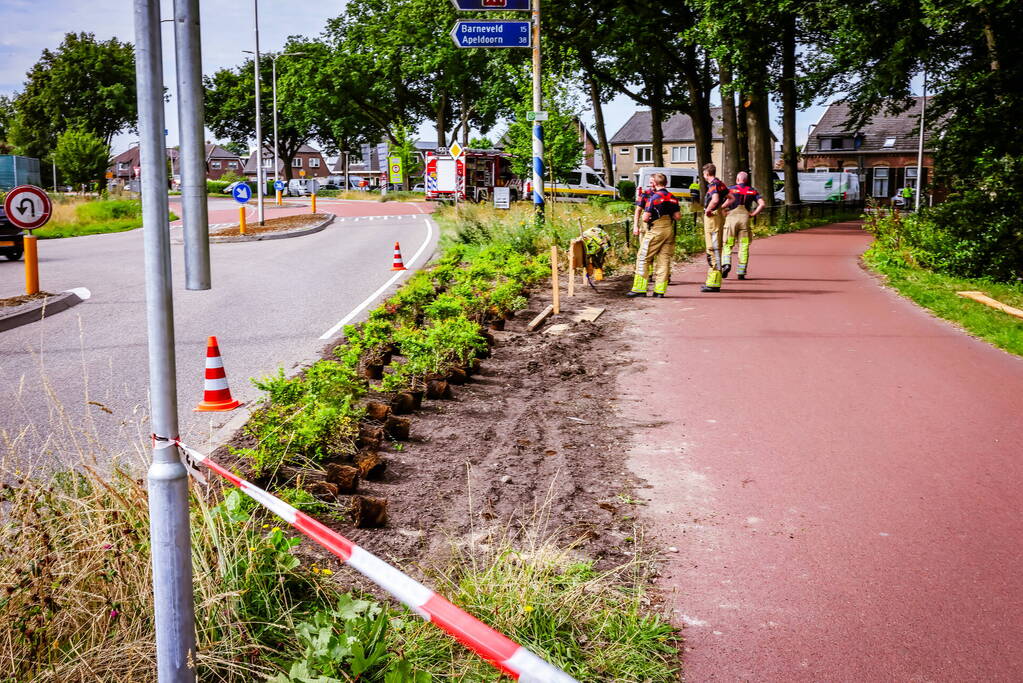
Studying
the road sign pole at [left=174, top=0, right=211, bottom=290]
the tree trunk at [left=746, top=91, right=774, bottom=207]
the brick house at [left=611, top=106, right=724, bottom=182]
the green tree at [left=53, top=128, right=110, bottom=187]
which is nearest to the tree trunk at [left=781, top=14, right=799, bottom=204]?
the tree trunk at [left=746, top=91, right=774, bottom=207]

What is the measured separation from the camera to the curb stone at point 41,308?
1195 cm

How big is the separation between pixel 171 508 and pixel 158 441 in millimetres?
195

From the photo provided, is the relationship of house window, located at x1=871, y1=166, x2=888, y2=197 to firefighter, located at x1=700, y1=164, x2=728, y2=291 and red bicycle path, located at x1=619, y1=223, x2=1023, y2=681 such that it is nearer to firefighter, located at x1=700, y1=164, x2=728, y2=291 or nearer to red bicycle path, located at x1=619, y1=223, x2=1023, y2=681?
firefighter, located at x1=700, y1=164, x2=728, y2=291

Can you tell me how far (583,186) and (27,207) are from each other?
132 feet

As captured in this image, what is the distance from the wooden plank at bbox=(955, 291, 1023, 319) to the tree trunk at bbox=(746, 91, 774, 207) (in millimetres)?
17096

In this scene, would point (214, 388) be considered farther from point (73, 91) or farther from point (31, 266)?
point (73, 91)

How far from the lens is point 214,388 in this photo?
747 cm

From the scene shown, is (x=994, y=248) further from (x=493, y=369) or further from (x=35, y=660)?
(x=35, y=660)

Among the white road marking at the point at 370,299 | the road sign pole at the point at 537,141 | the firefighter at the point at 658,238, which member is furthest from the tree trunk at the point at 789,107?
the firefighter at the point at 658,238

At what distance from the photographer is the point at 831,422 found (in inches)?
277

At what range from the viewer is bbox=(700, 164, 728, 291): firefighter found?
14.8 metres

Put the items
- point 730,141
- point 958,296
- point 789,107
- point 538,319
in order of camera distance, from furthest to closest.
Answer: point 789,107, point 730,141, point 958,296, point 538,319

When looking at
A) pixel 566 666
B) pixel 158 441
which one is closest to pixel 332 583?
pixel 566 666

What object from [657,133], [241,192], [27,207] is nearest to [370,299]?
[27,207]
